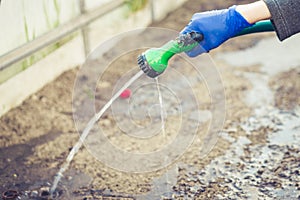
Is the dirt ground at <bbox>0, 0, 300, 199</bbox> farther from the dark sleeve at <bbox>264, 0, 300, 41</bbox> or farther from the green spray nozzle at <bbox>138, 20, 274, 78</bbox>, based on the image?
the dark sleeve at <bbox>264, 0, 300, 41</bbox>

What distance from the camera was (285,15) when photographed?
2.10m

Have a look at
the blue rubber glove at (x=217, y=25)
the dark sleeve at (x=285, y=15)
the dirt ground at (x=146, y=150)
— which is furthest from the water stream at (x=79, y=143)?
the dark sleeve at (x=285, y=15)

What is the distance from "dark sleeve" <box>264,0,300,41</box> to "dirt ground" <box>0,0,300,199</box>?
0.86 metres

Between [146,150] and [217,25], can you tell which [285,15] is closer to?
[217,25]

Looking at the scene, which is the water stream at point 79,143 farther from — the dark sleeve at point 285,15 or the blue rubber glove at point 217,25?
the dark sleeve at point 285,15

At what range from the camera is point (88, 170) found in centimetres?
273

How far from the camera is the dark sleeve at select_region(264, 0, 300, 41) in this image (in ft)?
6.84

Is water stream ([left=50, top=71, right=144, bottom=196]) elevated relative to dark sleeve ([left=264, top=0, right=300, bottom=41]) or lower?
lower

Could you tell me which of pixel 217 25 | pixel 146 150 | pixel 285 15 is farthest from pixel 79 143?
pixel 285 15

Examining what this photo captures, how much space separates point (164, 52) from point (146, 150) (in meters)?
0.86

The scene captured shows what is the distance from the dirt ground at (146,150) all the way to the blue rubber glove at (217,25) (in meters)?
0.81

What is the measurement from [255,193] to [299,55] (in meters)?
1.83

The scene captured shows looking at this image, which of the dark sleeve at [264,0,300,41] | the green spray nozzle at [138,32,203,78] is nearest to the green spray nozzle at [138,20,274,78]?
the green spray nozzle at [138,32,203,78]

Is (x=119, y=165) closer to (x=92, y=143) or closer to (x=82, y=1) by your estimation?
(x=92, y=143)
